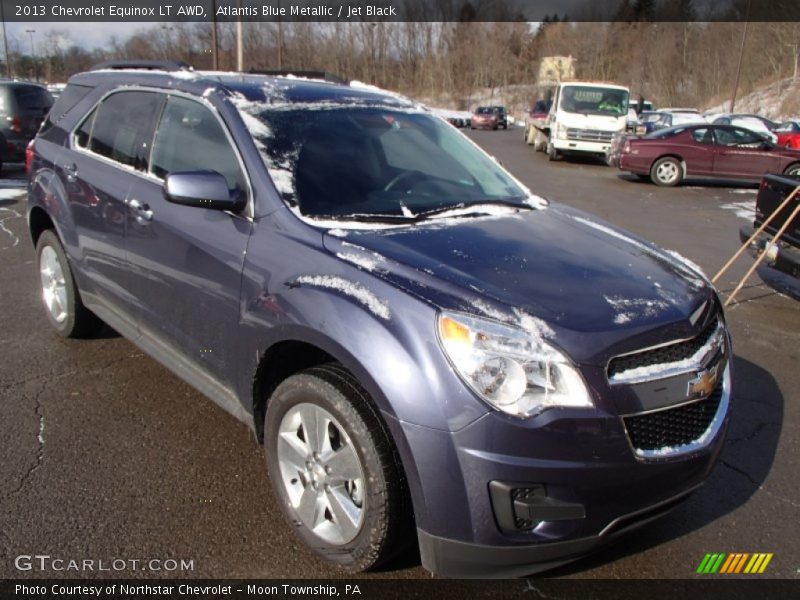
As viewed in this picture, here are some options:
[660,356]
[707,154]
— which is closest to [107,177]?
[660,356]

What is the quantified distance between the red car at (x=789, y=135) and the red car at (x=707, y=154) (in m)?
3.64

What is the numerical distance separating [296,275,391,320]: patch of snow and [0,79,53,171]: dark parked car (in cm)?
1242

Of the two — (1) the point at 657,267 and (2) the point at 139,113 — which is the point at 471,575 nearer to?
(1) the point at 657,267

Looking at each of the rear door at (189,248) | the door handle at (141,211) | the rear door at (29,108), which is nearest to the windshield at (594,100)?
the rear door at (29,108)

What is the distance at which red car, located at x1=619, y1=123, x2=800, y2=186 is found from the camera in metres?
15.5

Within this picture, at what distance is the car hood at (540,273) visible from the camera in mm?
2236

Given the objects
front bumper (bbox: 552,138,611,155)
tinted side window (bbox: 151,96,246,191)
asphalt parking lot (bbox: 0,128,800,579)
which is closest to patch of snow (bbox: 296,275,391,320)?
tinted side window (bbox: 151,96,246,191)

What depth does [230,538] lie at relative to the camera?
2.71 metres

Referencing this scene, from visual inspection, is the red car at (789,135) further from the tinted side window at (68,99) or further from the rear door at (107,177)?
the rear door at (107,177)

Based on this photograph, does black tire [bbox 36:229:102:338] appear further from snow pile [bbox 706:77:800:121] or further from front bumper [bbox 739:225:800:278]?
snow pile [bbox 706:77:800:121]

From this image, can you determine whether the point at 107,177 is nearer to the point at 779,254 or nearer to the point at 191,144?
the point at 191,144

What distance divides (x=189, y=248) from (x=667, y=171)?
49.7ft

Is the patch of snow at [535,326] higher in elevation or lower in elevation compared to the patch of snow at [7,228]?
higher

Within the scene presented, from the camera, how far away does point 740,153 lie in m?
15.6
